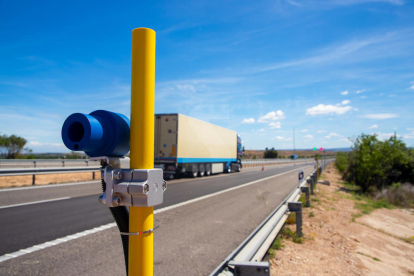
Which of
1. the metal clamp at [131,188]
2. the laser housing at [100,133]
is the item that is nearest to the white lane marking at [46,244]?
the laser housing at [100,133]

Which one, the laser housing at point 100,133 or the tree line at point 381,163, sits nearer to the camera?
the laser housing at point 100,133

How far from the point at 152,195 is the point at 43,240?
203 inches

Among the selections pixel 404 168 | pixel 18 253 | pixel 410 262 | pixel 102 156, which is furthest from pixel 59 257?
pixel 404 168

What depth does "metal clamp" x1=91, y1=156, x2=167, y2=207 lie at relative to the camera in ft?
4.09

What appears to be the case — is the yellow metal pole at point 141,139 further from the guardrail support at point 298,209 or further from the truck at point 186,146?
the truck at point 186,146

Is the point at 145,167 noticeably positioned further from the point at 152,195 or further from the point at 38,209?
the point at 38,209

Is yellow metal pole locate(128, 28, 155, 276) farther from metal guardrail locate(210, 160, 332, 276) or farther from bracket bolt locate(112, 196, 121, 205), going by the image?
metal guardrail locate(210, 160, 332, 276)

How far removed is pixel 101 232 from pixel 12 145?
3842 cm

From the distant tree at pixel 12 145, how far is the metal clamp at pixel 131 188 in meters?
40.8

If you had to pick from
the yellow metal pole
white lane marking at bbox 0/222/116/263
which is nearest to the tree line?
white lane marking at bbox 0/222/116/263

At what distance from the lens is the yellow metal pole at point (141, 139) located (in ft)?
4.35

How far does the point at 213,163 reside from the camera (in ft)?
76.6

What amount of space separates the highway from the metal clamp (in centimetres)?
318

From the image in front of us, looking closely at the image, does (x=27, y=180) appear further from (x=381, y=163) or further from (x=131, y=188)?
(x=381, y=163)
